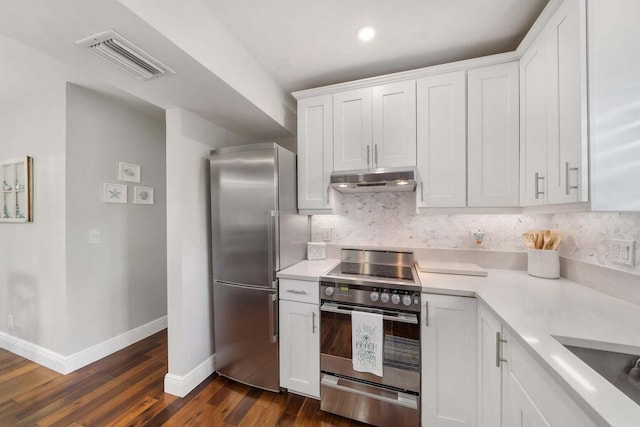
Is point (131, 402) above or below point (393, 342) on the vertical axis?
below

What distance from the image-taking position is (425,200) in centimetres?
190

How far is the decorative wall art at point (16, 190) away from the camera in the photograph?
232 cm

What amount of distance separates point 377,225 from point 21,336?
3720mm

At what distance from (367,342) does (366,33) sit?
206 cm

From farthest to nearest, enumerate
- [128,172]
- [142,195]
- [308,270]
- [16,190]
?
1. [142,195]
2. [128,172]
3. [16,190]
4. [308,270]

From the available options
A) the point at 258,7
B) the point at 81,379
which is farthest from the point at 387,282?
the point at 81,379

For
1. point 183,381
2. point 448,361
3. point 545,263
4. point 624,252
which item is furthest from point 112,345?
point 624,252

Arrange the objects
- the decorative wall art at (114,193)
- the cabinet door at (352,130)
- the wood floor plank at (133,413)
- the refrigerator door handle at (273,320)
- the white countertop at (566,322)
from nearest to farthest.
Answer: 1. the white countertop at (566,322)
2. the wood floor plank at (133,413)
3. the refrigerator door handle at (273,320)
4. the cabinet door at (352,130)
5. the decorative wall art at (114,193)

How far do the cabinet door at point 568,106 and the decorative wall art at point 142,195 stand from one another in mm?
3631

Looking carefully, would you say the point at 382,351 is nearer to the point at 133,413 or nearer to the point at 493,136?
the point at 493,136

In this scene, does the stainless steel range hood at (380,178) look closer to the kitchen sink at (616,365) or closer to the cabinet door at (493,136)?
the cabinet door at (493,136)

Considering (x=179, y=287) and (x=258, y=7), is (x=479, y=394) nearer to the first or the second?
(x=179, y=287)

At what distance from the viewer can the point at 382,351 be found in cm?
158

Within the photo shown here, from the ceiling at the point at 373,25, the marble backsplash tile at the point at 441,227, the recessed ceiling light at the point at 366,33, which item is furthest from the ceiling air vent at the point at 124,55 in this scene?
Result: the marble backsplash tile at the point at 441,227
